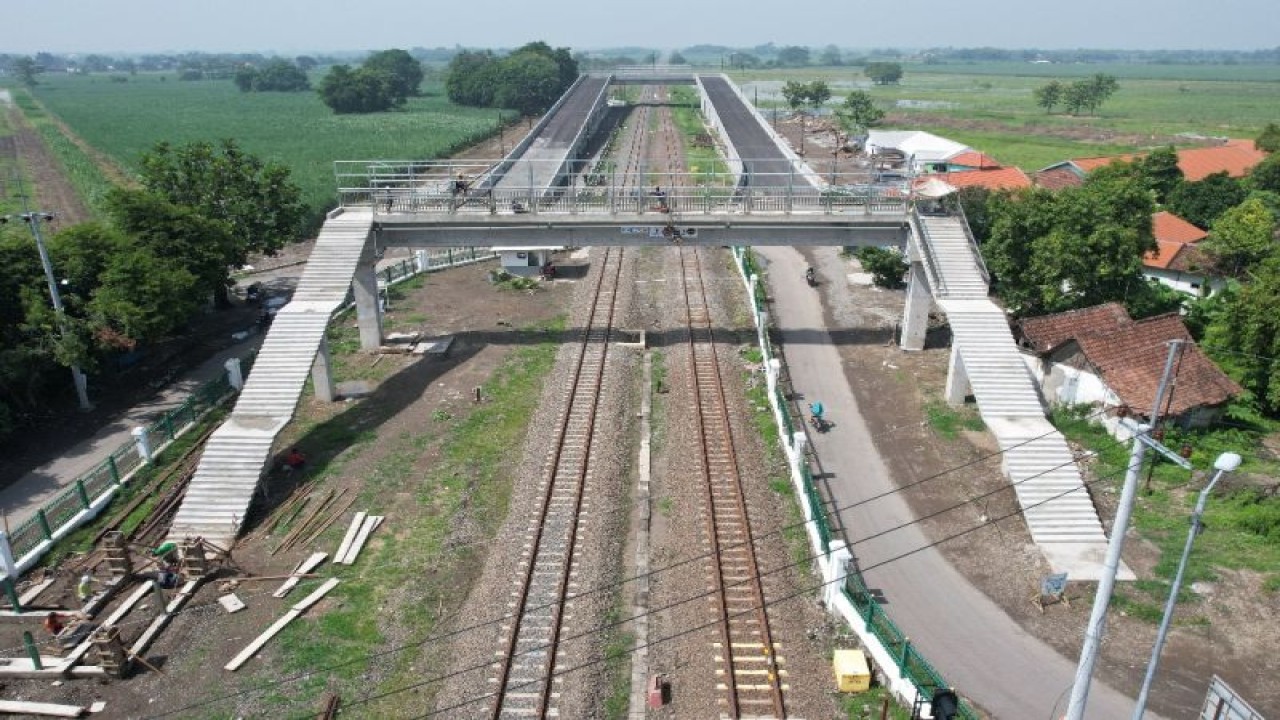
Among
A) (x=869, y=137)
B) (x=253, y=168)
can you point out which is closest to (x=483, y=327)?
(x=253, y=168)

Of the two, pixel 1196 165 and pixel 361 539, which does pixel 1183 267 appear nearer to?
pixel 1196 165

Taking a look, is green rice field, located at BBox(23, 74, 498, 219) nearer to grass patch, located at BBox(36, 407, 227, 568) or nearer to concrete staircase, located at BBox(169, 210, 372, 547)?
concrete staircase, located at BBox(169, 210, 372, 547)

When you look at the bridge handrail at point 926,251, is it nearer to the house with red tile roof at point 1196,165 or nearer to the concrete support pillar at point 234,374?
the concrete support pillar at point 234,374

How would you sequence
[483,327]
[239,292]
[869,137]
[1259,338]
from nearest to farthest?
1. [1259,338]
2. [483,327]
3. [239,292]
4. [869,137]

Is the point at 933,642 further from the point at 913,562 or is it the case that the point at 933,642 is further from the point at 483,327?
the point at 483,327

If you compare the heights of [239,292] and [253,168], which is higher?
[253,168]

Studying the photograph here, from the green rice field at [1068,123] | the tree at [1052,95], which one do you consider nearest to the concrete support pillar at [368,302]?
the green rice field at [1068,123]

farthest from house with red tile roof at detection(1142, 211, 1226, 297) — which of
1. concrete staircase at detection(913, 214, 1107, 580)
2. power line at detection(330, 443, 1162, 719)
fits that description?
power line at detection(330, 443, 1162, 719)
